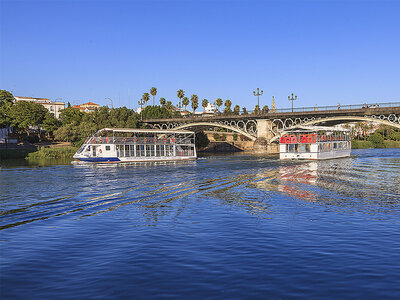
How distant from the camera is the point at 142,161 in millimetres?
64750

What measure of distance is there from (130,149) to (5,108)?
77352 mm

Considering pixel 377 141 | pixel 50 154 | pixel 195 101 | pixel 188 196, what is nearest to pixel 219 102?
pixel 195 101

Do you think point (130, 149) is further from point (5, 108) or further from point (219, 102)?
point (219, 102)

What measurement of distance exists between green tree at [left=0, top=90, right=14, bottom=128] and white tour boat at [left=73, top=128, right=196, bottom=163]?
63508mm

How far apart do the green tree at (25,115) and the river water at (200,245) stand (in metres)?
101

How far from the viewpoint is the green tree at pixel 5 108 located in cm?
11603

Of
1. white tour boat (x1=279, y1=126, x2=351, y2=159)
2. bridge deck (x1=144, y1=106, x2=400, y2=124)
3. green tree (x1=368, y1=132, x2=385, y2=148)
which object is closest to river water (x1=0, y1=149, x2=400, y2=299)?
white tour boat (x1=279, y1=126, x2=351, y2=159)

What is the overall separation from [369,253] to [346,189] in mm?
16445

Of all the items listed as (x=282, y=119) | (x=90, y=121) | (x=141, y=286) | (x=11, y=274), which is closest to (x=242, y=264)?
(x=141, y=286)

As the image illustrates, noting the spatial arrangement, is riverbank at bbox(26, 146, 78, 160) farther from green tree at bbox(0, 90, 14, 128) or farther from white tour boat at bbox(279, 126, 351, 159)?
white tour boat at bbox(279, 126, 351, 159)

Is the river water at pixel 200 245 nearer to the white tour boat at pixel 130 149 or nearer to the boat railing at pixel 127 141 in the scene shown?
the white tour boat at pixel 130 149

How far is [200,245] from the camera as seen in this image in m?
13.5

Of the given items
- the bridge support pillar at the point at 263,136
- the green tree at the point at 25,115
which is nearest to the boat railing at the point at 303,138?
the bridge support pillar at the point at 263,136

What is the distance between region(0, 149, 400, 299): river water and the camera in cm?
984
